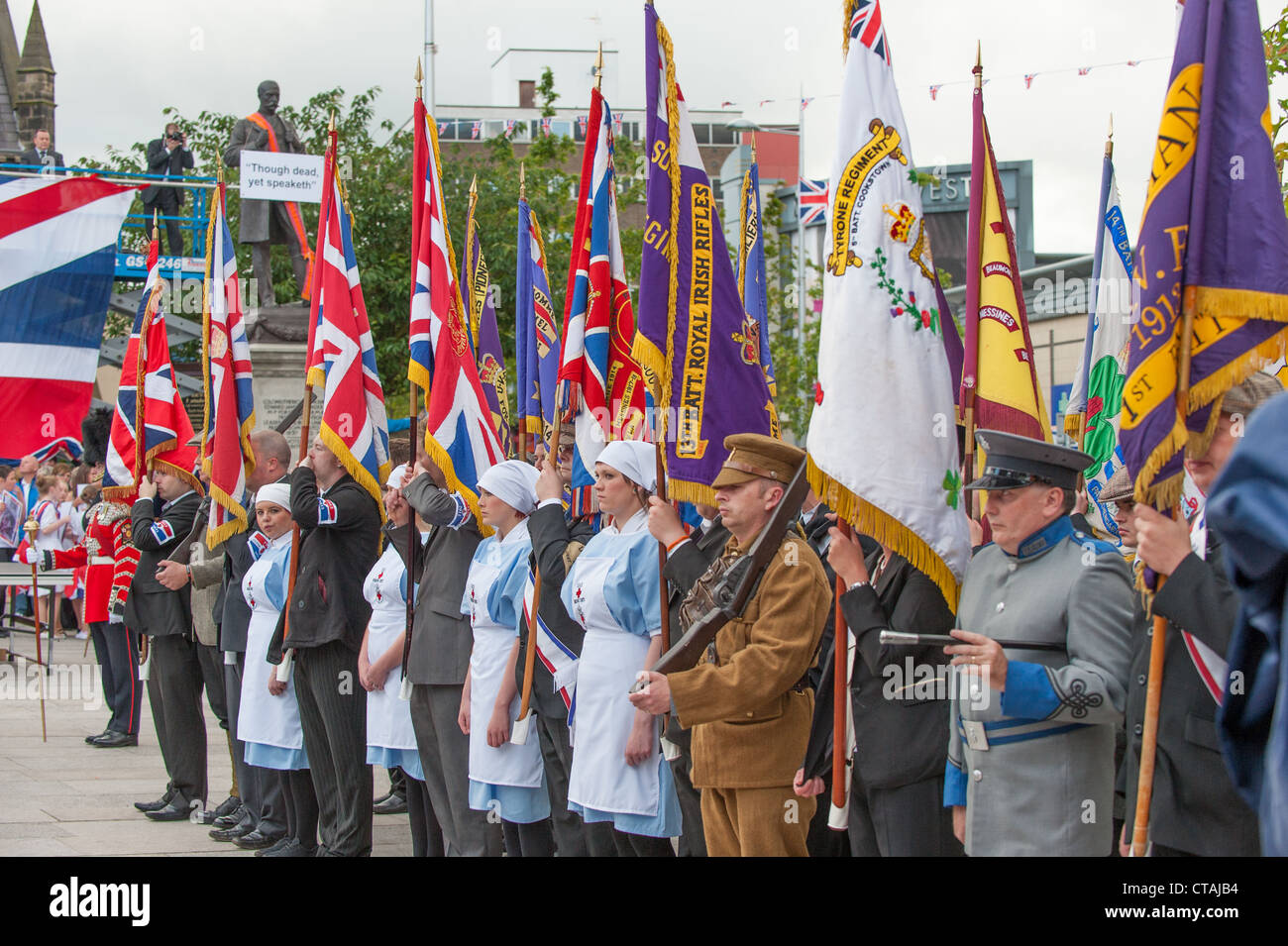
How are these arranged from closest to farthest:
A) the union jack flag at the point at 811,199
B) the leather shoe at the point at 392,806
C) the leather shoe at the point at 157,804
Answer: the leather shoe at the point at 157,804
the leather shoe at the point at 392,806
the union jack flag at the point at 811,199

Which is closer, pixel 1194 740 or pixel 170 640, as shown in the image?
pixel 1194 740

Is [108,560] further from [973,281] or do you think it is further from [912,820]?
[912,820]

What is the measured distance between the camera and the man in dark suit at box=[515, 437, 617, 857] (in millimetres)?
6406

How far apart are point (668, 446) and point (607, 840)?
1680mm

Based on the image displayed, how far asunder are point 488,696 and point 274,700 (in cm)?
198

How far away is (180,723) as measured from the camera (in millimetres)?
9359

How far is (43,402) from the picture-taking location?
25.7ft

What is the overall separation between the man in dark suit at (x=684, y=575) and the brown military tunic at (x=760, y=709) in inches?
8.3

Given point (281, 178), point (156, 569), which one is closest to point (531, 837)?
point (156, 569)

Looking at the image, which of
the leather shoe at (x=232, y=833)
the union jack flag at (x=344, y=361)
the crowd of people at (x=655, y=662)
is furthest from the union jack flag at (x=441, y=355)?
the leather shoe at (x=232, y=833)

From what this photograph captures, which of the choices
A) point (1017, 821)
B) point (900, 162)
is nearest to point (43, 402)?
point (900, 162)

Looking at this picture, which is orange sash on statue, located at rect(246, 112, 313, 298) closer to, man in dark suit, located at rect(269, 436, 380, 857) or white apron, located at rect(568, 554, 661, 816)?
man in dark suit, located at rect(269, 436, 380, 857)

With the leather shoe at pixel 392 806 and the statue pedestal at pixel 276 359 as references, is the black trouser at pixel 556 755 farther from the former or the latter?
the statue pedestal at pixel 276 359

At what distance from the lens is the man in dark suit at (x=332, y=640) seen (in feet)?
25.2
